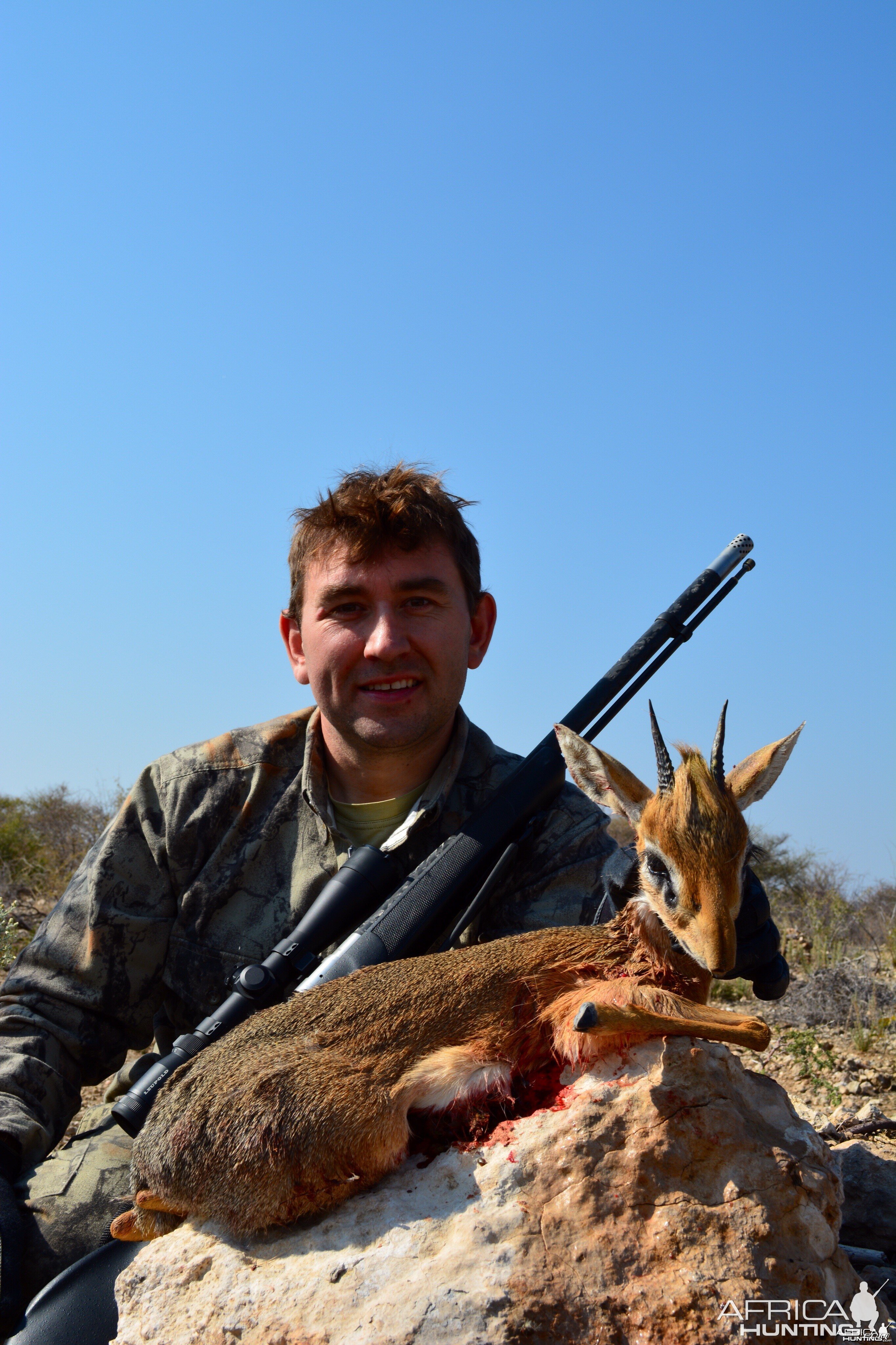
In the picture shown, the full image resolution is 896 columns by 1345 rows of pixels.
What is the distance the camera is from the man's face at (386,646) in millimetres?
5340

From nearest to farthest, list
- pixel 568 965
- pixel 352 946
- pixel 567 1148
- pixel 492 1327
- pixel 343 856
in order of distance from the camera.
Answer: pixel 492 1327 < pixel 567 1148 < pixel 568 965 < pixel 352 946 < pixel 343 856

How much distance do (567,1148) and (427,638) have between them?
307 centimetres

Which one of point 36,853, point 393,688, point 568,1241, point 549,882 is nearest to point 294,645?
point 393,688

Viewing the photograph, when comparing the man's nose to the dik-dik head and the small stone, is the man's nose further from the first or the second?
the small stone

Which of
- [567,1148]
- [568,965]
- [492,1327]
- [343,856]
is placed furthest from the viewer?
[343,856]

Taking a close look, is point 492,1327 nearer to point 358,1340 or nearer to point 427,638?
point 358,1340

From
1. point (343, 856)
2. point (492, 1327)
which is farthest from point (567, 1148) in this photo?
point (343, 856)

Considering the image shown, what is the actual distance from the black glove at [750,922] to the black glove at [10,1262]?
2746 mm

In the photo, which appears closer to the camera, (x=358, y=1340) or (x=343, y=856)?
(x=358, y=1340)

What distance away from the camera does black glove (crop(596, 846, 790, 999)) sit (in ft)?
11.2

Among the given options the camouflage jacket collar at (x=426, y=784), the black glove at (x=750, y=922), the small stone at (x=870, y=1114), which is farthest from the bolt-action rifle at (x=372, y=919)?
the small stone at (x=870, y=1114)

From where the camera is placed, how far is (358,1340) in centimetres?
Answer: 254

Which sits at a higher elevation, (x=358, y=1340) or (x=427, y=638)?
(x=427, y=638)

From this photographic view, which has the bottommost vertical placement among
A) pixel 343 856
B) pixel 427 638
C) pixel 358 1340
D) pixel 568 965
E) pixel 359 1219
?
pixel 358 1340
